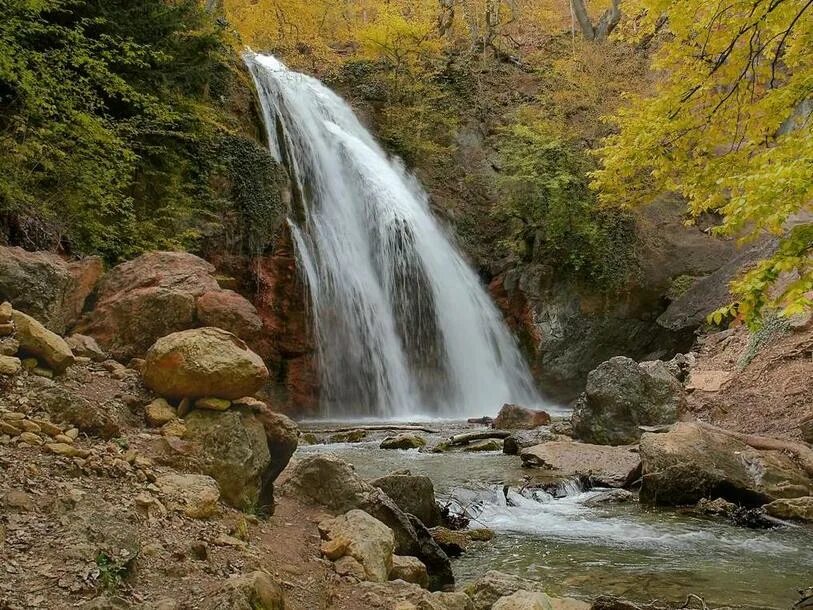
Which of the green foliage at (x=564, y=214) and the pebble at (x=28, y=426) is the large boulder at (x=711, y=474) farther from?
the green foliage at (x=564, y=214)

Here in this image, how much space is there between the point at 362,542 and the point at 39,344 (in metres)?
2.36

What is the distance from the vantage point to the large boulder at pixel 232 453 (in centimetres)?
402

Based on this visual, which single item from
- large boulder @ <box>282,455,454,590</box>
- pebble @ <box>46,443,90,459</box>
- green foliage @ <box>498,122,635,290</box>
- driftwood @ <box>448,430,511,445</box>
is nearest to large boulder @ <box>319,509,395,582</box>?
large boulder @ <box>282,455,454,590</box>

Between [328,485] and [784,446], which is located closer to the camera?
[328,485]

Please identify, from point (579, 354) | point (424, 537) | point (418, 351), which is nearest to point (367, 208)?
point (418, 351)

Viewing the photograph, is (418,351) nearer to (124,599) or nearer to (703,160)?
(703,160)

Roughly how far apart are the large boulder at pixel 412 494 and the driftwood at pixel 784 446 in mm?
3660

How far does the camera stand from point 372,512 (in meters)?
4.70

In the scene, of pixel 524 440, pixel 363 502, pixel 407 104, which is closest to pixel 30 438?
pixel 363 502

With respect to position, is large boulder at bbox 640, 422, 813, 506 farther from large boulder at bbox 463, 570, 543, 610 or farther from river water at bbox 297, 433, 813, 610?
large boulder at bbox 463, 570, 543, 610

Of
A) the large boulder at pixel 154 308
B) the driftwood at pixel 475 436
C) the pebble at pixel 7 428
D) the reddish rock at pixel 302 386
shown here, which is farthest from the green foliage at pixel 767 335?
the pebble at pixel 7 428

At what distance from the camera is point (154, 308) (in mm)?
5012

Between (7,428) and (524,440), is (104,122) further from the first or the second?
(524,440)

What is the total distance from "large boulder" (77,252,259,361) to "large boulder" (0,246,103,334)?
34 cm
